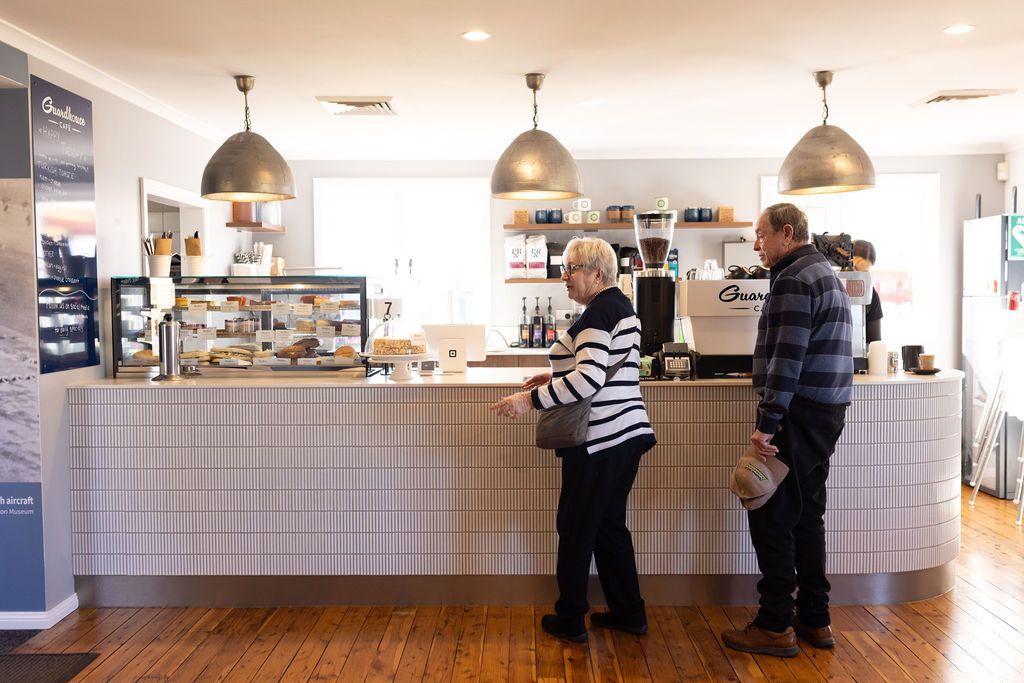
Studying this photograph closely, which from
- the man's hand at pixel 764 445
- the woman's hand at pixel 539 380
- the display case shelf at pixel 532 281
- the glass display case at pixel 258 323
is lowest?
the man's hand at pixel 764 445

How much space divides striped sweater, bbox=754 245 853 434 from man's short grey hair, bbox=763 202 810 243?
0.24 ft

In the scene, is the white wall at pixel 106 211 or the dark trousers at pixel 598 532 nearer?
the dark trousers at pixel 598 532

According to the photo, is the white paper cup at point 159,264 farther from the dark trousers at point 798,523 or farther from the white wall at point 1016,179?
the white wall at point 1016,179

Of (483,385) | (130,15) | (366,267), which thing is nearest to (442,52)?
(130,15)

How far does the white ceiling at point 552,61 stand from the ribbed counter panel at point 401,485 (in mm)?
1500

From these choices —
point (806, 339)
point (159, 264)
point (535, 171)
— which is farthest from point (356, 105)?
A: point (806, 339)

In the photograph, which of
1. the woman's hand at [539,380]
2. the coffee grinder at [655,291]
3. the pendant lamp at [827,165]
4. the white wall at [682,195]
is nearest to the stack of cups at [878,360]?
the pendant lamp at [827,165]

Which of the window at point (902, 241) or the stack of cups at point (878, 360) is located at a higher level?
the window at point (902, 241)

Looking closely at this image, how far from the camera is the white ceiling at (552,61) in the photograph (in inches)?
130

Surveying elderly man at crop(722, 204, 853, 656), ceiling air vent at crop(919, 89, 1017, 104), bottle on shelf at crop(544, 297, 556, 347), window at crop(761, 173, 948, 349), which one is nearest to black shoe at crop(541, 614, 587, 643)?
elderly man at crop(722, 204, 853, 656)

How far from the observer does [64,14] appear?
10.6 ft

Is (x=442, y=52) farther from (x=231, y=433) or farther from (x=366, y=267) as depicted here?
(x=366, y=267)

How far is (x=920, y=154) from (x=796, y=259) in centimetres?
459

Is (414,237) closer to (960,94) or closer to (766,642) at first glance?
(960,94)
